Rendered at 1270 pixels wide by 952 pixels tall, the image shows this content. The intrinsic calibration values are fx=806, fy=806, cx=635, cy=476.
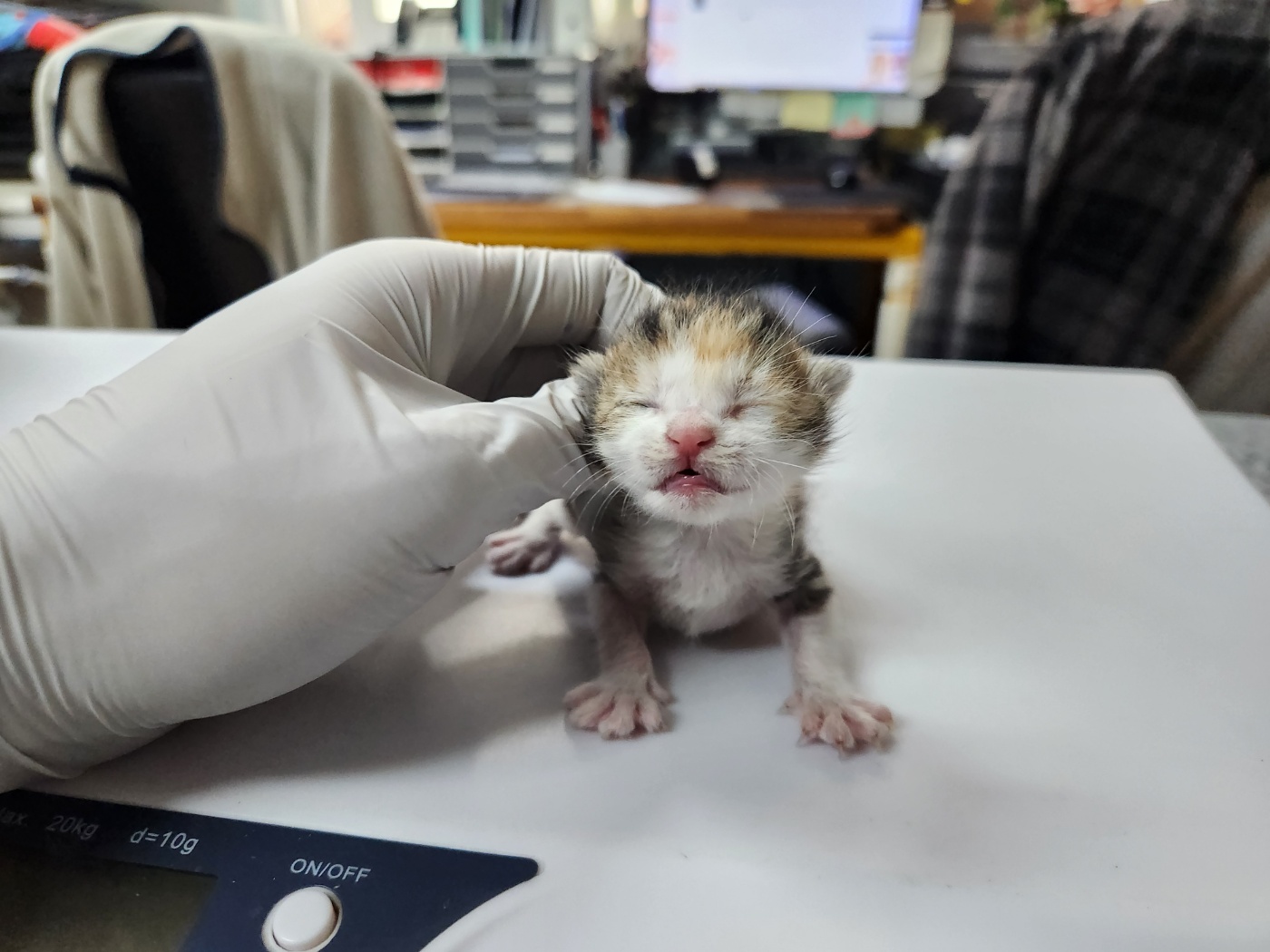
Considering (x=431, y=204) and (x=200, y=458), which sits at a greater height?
(x=200, y=458)

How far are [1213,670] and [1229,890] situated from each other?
172 mm

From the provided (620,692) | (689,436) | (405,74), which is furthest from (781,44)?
(620,692)

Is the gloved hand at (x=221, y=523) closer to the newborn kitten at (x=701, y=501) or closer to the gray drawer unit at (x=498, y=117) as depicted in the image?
the newborn kitten at (x=701, y=501)

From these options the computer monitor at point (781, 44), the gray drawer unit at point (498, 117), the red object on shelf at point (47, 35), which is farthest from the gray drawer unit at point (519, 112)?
the red object on shelf at point (47, 35)

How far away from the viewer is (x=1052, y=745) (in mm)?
466

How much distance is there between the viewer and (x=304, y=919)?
1.22ft

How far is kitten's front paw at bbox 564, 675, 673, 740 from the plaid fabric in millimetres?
1298

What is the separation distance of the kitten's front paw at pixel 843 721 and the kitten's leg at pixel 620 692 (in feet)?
0.28

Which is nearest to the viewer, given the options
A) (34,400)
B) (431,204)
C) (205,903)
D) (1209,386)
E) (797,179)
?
(205,903)

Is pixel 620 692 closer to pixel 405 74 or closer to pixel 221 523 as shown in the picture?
pixel 221 523

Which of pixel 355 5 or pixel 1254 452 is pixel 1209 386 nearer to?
pixel 1254 452

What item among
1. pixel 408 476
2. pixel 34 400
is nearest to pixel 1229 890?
pixel 408 476

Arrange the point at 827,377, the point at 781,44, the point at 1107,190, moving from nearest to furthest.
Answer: the point at 827,377 < the point at 1107,190 < the point at 781,44

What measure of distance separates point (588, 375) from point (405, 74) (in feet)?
6.06
